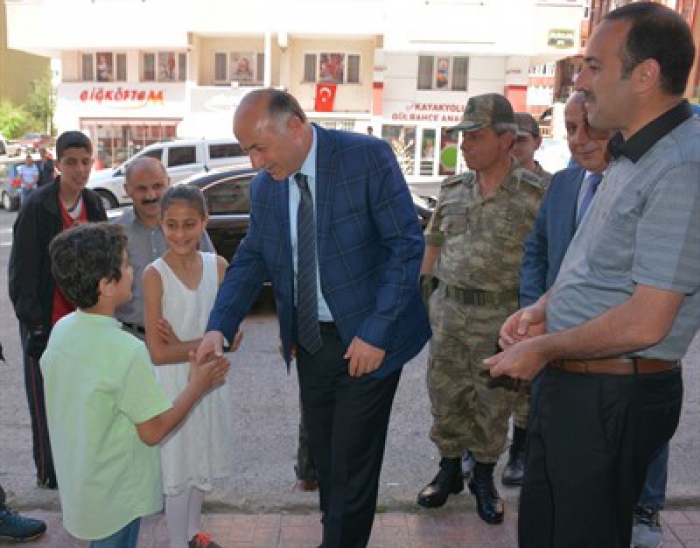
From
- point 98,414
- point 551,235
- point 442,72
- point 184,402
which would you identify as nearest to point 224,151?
point 442,72

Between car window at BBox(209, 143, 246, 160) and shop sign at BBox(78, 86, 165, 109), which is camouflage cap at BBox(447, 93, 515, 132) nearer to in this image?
car window at BBox(209, 143, 246, 160)

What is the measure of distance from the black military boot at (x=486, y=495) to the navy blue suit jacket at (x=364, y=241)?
109 cm

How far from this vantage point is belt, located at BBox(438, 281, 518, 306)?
3.50 m

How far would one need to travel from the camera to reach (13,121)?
41.6 meters

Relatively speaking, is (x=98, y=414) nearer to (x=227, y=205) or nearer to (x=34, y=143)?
(x=227, y=205)

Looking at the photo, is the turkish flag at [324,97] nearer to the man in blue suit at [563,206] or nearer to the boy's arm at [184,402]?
the man in blue suit at [563,206]

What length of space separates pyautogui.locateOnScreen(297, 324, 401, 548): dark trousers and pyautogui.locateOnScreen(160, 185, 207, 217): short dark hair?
78 centimetres

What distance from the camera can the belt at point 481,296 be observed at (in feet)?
11.5

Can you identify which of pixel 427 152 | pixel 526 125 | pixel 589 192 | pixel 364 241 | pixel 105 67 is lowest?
pixel 427 152

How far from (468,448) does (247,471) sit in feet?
4.40

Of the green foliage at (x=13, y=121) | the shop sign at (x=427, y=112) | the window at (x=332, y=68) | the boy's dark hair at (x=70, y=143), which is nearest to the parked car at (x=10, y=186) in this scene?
the window at (x=332, y=68)

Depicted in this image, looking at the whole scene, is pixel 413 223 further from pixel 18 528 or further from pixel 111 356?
pixel 18 528

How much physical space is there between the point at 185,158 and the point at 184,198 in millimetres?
14945

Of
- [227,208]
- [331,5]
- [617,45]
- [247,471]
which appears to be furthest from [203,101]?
[617,45]
